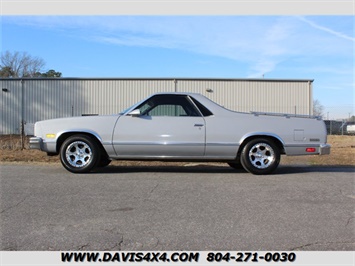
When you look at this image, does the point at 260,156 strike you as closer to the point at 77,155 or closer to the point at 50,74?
the point at 77,155

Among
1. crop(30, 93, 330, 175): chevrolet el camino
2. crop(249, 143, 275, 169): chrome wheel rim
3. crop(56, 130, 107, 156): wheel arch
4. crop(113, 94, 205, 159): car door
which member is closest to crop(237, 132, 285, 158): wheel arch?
crop(30, 93, 330, 175): chevrolet el camino

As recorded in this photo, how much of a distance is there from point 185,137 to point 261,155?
161cm

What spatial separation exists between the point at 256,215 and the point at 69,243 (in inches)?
91.4

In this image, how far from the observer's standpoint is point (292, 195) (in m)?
5.98

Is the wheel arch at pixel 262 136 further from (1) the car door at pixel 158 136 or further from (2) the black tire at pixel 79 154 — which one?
(2) the black tire at pixel 79 154

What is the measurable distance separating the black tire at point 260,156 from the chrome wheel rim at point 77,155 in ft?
10.5

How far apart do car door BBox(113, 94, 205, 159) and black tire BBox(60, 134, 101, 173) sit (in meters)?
0.46

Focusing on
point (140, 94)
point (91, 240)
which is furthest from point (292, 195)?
point (140, 94)

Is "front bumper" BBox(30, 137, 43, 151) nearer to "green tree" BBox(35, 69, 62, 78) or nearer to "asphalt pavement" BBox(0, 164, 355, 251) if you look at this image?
"asphalt pavement" BBox(0, 164, 355, 251)

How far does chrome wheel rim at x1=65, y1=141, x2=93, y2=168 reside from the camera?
Answer: 7836 mm

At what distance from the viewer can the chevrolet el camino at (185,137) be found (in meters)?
7.79

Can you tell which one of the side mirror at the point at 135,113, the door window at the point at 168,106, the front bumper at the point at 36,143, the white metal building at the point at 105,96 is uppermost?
the white metal building at the point at 105,96

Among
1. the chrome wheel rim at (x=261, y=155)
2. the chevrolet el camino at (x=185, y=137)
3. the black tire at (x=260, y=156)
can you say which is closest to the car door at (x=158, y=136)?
the chevrolet el camino at (x=185, y=137)

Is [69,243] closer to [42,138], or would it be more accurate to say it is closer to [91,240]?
[91,240]
